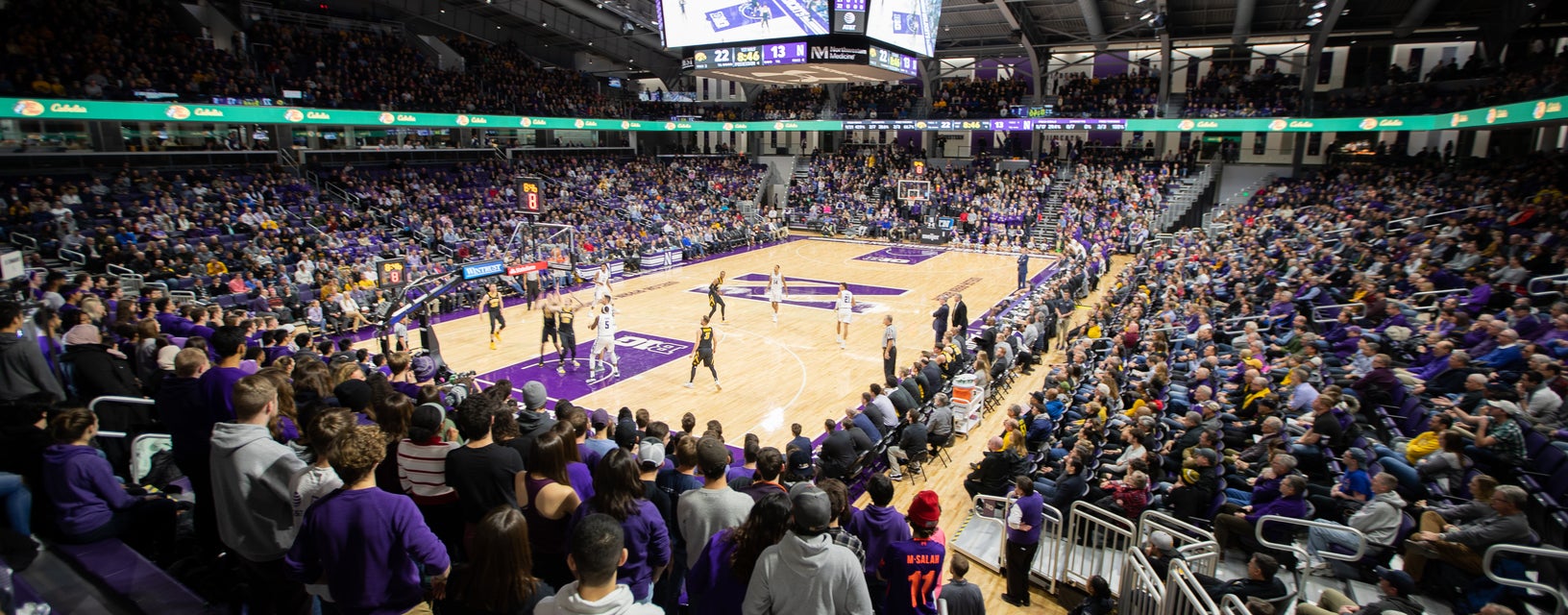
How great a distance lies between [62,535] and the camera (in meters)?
4.32

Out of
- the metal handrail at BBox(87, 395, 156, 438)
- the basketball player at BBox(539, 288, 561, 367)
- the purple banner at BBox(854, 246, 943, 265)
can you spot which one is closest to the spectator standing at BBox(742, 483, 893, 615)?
the metal handrail at BBox(87, 395, 156, 438)

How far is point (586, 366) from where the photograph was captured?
16.0 meters

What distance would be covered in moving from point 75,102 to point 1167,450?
26267 mm

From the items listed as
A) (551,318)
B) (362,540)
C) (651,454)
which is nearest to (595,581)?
(362,540)

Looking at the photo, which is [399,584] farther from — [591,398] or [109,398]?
[591,398]

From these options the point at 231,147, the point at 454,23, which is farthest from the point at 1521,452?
the point at 454,23

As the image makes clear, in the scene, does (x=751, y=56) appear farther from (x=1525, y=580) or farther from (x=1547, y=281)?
(x=1525, y=580)

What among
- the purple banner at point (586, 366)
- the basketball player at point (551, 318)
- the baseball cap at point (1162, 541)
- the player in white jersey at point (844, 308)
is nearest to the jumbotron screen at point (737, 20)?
the player in white jersey at point (844, 308)

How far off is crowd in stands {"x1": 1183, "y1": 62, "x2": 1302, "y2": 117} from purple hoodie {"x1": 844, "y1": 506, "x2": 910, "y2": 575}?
35.6 metres

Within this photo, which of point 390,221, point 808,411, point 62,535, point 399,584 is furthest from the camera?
point 390,221

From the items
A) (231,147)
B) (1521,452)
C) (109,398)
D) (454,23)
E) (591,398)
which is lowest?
(591,398)

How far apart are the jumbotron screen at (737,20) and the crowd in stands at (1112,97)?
2360 cm

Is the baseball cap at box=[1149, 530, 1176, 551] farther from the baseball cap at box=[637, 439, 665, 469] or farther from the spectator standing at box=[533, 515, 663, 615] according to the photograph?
the spectator standing at box=[533, 515, 663, 615]

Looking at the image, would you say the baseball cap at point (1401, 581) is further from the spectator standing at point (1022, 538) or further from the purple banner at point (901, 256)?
the purple banner at point (901, 256)
